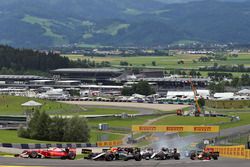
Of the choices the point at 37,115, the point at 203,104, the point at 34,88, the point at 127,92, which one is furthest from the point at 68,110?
the point at 34,88

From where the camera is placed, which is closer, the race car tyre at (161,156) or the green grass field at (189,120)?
the race car tyre at (161,156)

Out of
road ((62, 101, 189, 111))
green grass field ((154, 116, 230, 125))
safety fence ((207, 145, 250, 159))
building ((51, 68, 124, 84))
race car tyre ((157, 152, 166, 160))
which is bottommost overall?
safety fence ((207, 145, 250, 159))

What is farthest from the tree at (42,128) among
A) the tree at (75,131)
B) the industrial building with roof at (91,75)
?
the industrial building with roof at (91,75)

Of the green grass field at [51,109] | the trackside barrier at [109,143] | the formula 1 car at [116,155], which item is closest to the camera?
the formula 1 car at [116,155]

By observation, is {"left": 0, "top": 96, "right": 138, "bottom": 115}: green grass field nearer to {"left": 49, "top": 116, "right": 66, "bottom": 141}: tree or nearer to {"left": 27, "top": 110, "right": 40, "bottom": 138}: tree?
{"left": 27, "top": 110, "right": 40, "bottom": 138}: tree

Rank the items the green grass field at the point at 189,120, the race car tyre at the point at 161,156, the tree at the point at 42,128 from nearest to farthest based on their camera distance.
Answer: the race car tyre at the point at 161,156, the tree at the point at 42,128, the green grass field at the point at 189,120

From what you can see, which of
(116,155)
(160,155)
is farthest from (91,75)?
(116,155)

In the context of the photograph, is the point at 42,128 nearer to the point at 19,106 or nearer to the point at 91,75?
the point at 19,106

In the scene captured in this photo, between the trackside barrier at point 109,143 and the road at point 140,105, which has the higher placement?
the road at point 140,105

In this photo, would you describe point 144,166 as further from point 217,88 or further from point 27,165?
point 217,88

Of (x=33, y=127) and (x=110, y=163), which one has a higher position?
(x=33, y=127)

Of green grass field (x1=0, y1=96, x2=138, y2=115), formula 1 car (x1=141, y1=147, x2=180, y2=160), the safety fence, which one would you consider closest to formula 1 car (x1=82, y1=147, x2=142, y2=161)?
formula 1 car (x1=141, y1=147, x2=180, y2=160)

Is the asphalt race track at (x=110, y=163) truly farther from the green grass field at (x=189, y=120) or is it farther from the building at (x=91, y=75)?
the building at (x=91, y=75)

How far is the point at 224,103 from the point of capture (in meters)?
125
